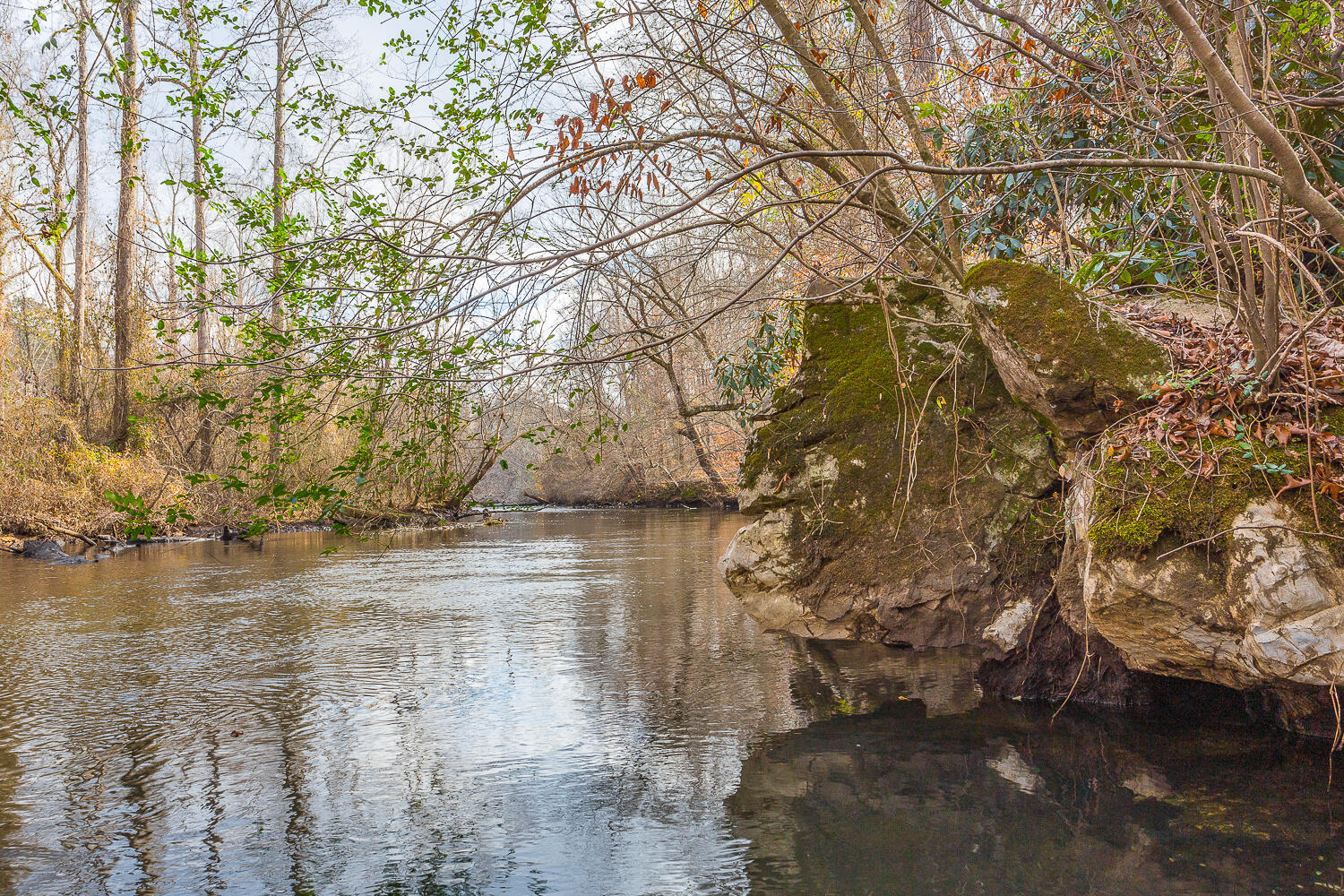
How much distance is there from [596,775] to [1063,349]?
3807mm

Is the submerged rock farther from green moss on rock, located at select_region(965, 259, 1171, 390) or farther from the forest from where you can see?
green moss on rock, located at select_region(965, 259, 1171, 390)

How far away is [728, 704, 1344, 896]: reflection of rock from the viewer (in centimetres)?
324

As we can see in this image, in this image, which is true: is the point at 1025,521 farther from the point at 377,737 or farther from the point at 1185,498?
the point at 377,737

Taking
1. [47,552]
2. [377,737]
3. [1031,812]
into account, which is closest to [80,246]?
[47,552]

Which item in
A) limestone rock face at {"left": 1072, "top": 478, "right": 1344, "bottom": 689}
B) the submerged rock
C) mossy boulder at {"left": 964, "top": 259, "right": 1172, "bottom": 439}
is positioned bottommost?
the submerged rock

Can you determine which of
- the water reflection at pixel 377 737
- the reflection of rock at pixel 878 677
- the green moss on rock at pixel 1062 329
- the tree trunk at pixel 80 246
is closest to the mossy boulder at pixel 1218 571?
the green moss on rock at pixel 1062 329

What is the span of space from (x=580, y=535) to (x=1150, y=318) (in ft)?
48.9

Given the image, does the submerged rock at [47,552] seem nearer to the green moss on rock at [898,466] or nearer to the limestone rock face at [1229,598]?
the green moss on rock at [898,466]

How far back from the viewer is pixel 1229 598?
3.95m

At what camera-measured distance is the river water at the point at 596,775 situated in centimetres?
334

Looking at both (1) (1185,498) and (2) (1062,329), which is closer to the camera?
(1) (1185,498)

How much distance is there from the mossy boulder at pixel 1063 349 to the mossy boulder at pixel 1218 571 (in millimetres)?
568

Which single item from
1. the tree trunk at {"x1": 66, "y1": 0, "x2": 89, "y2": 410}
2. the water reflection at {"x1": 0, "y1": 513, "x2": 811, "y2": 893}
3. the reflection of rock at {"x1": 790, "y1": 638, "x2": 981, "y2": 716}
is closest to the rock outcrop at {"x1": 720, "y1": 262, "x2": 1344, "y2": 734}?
the reflection of rock at {"x1": 790, "y1": 638, "x2": 981, "y2": 716}

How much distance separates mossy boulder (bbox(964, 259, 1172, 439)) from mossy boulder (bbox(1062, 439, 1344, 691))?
0.57 meters
